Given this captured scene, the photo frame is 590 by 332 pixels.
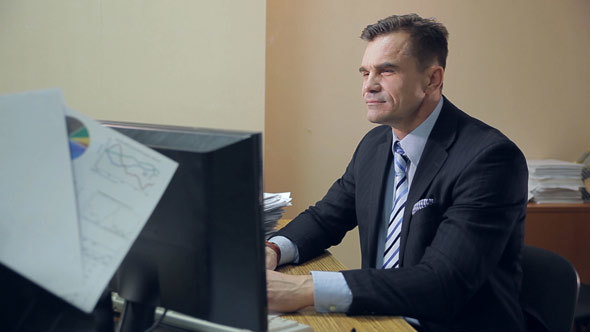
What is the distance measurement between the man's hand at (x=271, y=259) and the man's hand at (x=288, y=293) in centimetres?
23

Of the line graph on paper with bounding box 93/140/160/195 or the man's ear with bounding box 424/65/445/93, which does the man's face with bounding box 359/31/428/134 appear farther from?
the line graph on paper with bounding box 93/140/160/195

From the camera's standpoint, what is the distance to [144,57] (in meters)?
2.30

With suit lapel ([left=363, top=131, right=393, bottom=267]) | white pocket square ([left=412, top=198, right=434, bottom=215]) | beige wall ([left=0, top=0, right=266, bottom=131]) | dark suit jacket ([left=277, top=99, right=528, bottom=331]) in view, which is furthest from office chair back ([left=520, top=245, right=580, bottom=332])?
beige wall ([left=0, top=0, right=266, bottom=131])

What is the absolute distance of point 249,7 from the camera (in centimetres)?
236

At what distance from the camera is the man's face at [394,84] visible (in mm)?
1694

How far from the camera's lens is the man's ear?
1.74 m

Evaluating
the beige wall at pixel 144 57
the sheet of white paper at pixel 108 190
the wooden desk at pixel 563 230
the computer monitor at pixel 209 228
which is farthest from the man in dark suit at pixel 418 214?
the wooden desk at pixel 563 230

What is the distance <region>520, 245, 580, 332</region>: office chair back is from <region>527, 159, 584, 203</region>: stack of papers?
1.48 m

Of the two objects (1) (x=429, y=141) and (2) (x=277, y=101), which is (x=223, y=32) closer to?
(2) (x=277, y=101)

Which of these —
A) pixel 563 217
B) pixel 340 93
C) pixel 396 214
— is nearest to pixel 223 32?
pixel 340 93

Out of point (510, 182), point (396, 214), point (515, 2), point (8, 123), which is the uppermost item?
point (515, 2)

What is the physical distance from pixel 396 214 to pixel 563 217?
1.58 meters

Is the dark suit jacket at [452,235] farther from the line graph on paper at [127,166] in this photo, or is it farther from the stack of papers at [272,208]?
the line graph on paper at [127,166]

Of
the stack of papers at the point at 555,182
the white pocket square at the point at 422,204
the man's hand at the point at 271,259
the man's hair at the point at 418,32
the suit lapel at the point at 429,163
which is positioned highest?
the man's hair at the point at 418,32
